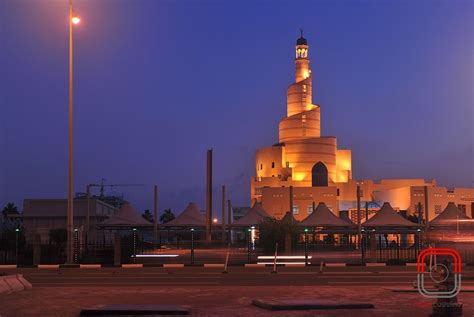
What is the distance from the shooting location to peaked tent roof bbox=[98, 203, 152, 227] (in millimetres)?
66375

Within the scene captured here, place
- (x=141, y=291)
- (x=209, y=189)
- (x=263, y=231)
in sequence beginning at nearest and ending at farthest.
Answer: (x=141, y=291) → (x=263, y=231) → (x=209, y=189)

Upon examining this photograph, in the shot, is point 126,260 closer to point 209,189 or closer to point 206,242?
point 206,242

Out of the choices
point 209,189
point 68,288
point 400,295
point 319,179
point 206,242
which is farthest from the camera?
point 319,179

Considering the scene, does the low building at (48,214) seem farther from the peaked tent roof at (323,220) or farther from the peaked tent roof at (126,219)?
the peaked tent roof at (323,220)

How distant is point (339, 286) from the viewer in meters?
17.9

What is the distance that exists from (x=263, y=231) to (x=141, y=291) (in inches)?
1394

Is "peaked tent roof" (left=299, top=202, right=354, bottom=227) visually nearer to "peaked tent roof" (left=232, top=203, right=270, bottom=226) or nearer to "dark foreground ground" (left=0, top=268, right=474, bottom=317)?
"peaked tent roof" (left=232, top=203, right=270, bottom=226)

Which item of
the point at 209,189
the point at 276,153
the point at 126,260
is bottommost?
the point at 126,260

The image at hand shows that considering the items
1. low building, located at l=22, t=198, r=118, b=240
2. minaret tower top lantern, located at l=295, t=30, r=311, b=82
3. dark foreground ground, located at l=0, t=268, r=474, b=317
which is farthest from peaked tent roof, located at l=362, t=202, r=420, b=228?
minaret tower top lantern, located at l=295, t=30, r=311, b=82

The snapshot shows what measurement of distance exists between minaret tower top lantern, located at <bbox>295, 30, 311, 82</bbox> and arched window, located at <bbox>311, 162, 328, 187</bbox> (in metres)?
19.5

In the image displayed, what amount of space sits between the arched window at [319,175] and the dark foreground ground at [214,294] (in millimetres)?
95138

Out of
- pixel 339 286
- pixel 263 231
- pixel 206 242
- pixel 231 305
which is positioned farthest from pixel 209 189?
pixel 231 305

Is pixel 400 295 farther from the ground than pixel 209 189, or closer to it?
closer to it

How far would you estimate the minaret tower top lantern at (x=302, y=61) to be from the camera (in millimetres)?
128000
